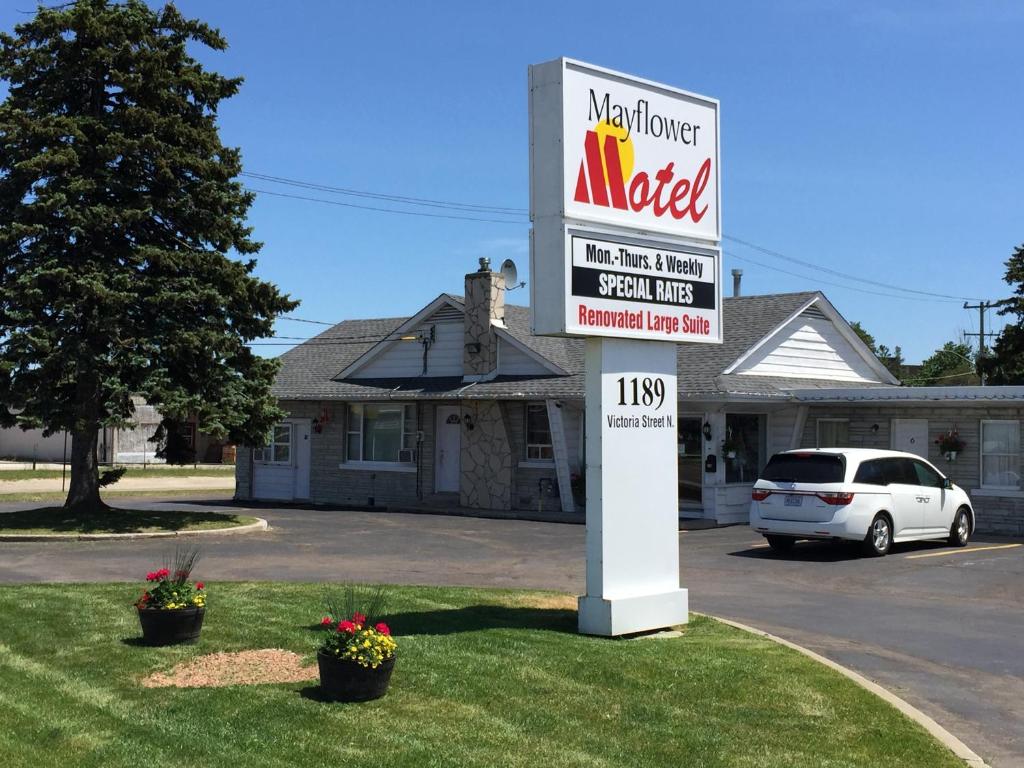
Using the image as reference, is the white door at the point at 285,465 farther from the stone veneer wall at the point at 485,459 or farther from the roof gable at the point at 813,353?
the roof gable at the point at 813,353

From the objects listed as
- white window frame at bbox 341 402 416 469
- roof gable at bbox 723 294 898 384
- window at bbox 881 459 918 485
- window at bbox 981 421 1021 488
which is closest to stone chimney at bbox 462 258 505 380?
white window frame at bbox 341 402 416 469

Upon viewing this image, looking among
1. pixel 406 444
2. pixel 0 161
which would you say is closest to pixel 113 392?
pixel 0 161

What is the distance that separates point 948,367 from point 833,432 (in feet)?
184

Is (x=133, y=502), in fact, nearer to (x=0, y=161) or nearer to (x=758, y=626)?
(x=0, y=161)

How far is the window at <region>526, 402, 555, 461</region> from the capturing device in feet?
90.6

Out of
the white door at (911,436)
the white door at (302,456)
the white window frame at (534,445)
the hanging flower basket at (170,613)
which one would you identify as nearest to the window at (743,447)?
the white door at (911,436)

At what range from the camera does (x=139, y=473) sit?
49656mm

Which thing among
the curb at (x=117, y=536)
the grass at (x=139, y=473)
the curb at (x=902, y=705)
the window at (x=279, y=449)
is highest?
the window at (x=279, y=449)

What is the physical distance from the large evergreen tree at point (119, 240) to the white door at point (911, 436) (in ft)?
44.8

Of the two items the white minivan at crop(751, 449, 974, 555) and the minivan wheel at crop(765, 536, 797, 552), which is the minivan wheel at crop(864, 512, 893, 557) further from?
the minivan wheel at crop(765, 536, 797, 552)

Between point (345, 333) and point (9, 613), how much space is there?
26.7 metres

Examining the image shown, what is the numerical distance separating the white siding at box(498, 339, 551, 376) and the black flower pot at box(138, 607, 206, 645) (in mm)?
18466

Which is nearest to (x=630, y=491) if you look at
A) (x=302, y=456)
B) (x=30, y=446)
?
(x=302, y=456)

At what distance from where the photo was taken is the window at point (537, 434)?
27.6 m
